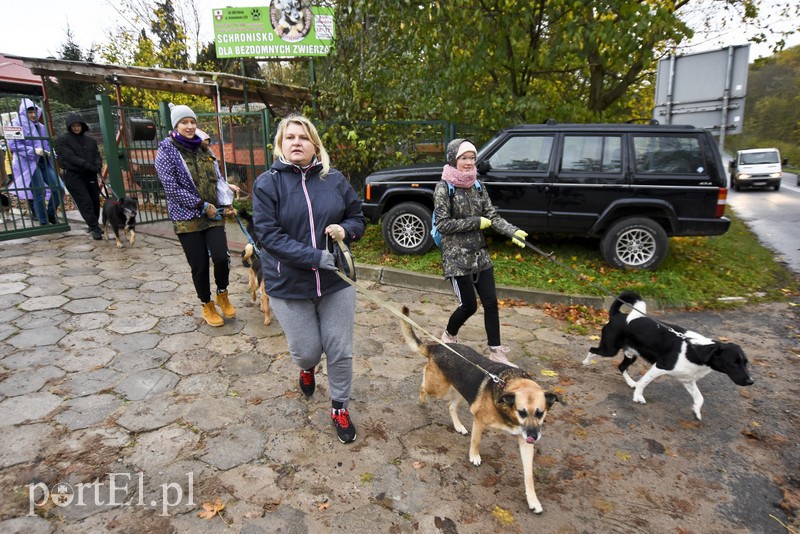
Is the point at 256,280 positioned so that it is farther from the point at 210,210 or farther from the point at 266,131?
the point at 266,131

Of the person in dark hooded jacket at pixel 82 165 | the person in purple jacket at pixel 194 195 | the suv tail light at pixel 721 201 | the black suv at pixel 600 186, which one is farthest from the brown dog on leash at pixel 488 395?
the person in dark hooded jacket at pixel 82 165

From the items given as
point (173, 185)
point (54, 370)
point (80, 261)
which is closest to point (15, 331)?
point (54, 370)

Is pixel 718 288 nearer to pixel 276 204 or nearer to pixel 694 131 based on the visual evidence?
pixel 694 131

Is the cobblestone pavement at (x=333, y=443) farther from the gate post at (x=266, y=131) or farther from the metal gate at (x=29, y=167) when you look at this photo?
the gate post at (x=266, y=131)

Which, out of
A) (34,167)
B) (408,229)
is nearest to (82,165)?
(34,167)

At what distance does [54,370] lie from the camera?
3826 millimetres

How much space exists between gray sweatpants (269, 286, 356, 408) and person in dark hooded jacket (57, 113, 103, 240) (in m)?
6.77

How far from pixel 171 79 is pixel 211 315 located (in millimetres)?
8283

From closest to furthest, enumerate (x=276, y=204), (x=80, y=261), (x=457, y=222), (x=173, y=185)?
(x=276, y=204), (x=457, y=222), (x=173, y=185), (x=80, y=261)

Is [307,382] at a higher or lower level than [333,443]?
higher

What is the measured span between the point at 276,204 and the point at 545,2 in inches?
278

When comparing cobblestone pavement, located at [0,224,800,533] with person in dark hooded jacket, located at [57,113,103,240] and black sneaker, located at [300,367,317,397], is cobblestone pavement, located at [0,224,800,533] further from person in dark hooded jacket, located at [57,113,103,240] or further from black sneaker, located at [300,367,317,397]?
person in dark hooded jacket, located at [57,113,103,240]

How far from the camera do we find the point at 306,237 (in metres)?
2.75

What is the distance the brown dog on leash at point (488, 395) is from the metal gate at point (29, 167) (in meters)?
8.38
